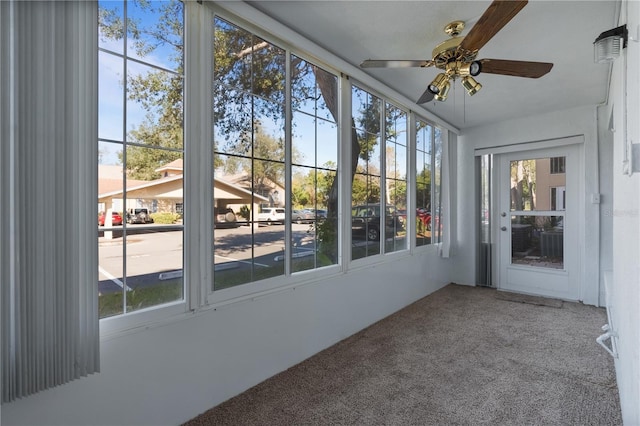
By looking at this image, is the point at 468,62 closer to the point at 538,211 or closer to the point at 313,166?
the point at 313,166

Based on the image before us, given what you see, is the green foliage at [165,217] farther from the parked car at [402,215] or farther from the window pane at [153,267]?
the parked car at [402,215]

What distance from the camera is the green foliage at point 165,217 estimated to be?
1727 millimetres

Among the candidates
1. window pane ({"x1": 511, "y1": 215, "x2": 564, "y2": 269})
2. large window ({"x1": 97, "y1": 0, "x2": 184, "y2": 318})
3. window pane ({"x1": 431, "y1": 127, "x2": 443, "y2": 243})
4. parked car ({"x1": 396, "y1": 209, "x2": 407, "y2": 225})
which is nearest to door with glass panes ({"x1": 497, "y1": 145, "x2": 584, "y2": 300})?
window pane ({"x1": 511, "y1": 215, "x2": 564, "y2": 269})

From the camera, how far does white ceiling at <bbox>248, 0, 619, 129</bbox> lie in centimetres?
210

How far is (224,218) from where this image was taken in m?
2.07

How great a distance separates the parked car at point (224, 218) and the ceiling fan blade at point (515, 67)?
6.09 feet

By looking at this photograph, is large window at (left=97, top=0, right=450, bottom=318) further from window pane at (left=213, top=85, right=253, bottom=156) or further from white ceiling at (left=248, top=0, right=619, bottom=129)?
white ceiling at (left=248, top=0, right=619, bottom=129)

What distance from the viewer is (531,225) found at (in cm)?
454

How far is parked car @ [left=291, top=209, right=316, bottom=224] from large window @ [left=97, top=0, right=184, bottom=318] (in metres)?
0.93

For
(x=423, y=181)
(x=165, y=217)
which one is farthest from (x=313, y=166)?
(x=423, y=181)

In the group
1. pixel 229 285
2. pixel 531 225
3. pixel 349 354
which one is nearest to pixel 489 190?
pixel 531 225

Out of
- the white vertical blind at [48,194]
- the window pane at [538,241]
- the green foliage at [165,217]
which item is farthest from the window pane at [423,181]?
the white vertical blind at [48,194]

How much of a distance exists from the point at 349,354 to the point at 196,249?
1.56 meters

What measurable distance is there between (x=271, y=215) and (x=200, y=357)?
3.33 ft
